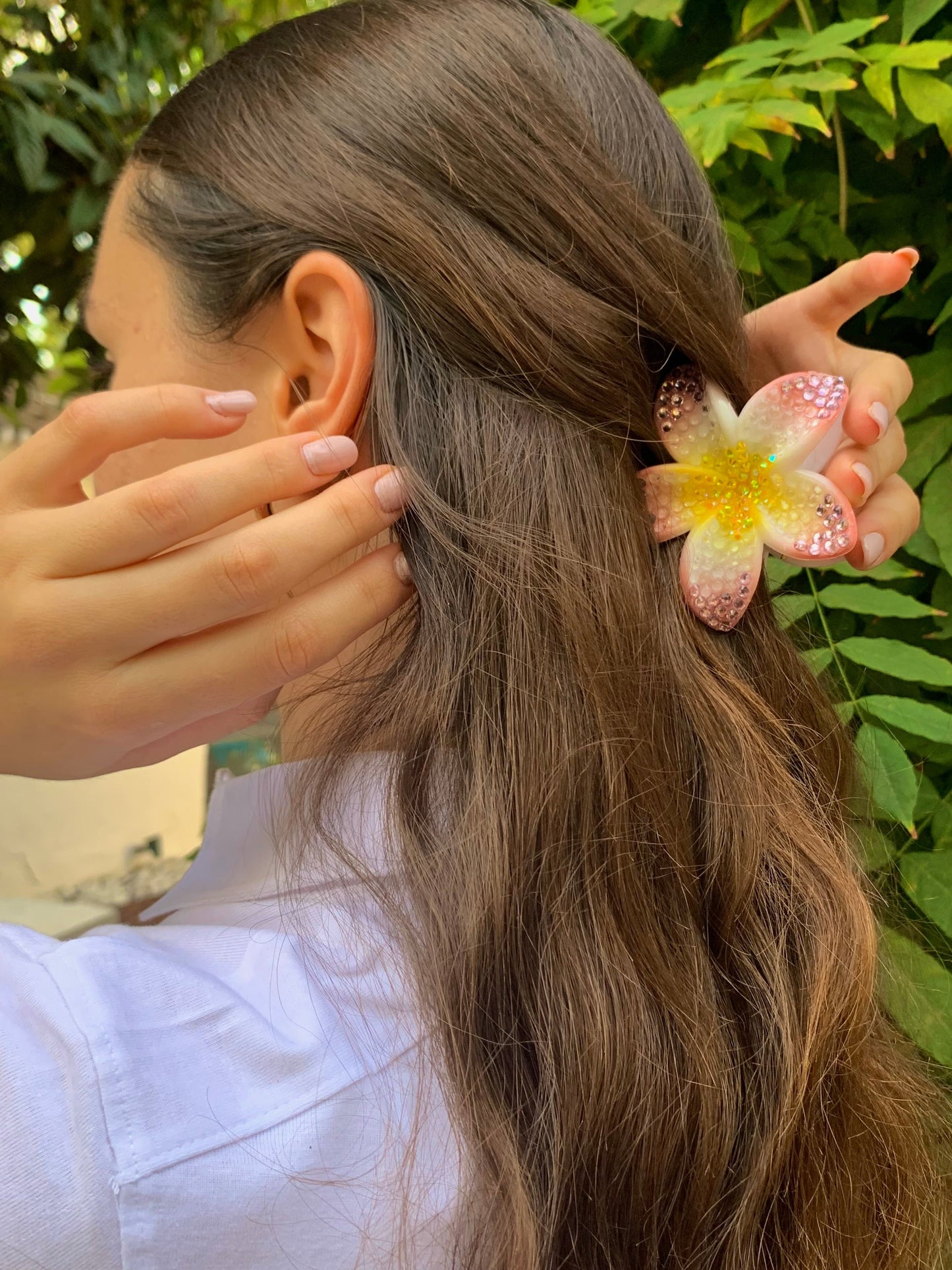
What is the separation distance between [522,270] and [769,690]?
442mm

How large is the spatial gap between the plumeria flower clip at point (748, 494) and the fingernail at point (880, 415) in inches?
2.6

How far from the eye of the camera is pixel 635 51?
1256 millimetres

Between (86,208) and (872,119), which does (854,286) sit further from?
(86,208)

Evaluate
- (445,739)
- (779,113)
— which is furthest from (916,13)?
(445,739)

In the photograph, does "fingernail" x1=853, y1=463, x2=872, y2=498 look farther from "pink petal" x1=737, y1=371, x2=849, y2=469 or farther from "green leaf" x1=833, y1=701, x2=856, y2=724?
"green leaf" x1=833, y1=701, x2=856, y2=724

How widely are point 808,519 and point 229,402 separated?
0.50 m

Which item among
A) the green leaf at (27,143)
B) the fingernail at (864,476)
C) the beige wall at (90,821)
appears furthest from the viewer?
the beige wall at (90,821)

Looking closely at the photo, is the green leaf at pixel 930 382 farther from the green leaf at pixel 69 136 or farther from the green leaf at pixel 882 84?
the green leaf at pixel 69 136

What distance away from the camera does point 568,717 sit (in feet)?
2.37

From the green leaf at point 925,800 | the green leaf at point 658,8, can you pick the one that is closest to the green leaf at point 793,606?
the green leaf at point 925,800

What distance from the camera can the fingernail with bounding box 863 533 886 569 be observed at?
0.91m

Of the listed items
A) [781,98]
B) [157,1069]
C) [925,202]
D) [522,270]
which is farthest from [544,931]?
[925,202]

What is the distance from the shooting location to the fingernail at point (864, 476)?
873mm

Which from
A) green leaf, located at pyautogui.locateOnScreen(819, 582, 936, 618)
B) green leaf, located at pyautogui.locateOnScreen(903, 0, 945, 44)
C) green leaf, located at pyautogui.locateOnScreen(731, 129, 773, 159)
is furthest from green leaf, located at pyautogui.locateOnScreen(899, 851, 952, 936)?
green leaf, located at pyautogui.locateOnScreen(903, 0, 945, 44)
